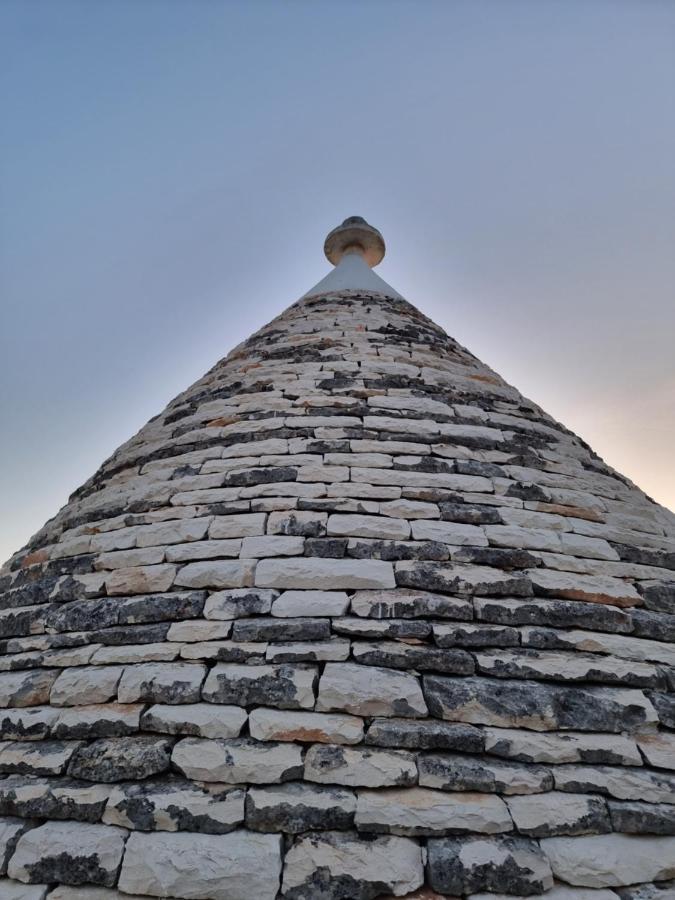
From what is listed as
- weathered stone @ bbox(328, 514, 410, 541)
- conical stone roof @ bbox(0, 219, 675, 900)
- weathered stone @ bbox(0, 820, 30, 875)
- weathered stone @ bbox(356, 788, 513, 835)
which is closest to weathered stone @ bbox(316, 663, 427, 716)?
conical stone roof @ bbox(0, 219, 675, 900)

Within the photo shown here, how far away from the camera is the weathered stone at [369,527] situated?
2.12 metres

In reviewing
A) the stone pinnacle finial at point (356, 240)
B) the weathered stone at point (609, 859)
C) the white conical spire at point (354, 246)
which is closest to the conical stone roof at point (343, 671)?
the weathered stone at point (609, 859)

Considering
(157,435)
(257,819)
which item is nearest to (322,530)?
(257,819)

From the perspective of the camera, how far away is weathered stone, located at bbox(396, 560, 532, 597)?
1955mm

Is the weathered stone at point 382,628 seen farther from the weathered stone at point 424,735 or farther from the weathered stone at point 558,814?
the weathered stone at point 558,814

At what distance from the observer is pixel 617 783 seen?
155 cm

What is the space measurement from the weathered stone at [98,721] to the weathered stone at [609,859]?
1288mm

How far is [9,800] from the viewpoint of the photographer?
160cm

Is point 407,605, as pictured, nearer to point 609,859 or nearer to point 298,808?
point 298,808

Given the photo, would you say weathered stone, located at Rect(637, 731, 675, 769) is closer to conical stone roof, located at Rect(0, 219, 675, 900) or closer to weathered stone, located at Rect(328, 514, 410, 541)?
conical stone roof, located at Rect(0, 219, 675, 900)

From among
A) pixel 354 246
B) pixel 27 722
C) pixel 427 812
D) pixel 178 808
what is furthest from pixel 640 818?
pixel 354 246

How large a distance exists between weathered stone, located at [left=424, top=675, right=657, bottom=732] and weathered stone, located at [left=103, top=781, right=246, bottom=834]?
66 cm

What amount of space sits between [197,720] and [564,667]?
125 cm

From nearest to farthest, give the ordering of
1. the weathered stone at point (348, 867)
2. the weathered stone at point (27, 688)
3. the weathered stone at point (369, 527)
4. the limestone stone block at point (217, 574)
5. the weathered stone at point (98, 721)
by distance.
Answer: the weathered stone at point (348, 867), the weathered stone at point (98, 721), the weathered stone at point (27, 688), the limestone stone block at point (217, 574), the weathered stone at point (369, 527)
